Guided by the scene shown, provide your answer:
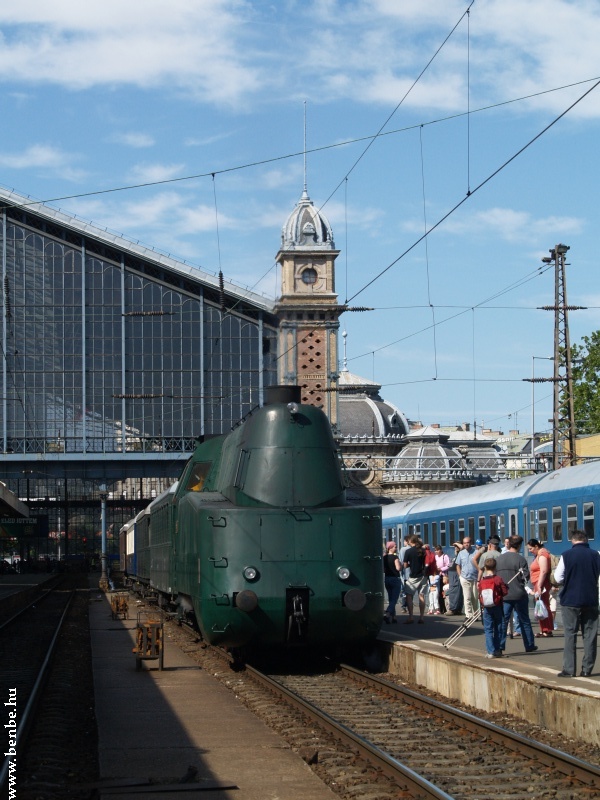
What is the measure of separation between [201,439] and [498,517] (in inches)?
415

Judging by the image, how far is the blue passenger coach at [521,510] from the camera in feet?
85.7

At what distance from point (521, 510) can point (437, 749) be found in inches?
758

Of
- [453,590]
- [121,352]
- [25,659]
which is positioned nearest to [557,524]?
[453,590]

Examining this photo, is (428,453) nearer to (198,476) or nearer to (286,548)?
(198,476)

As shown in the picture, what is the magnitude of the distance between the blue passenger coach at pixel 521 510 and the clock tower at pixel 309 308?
28.0 m

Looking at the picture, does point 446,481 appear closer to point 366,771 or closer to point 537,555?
point 537,555

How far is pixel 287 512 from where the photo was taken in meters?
17.1

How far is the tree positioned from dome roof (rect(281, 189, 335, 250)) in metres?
16.0

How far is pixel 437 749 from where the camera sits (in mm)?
11680

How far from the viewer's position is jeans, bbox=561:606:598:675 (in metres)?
13.9

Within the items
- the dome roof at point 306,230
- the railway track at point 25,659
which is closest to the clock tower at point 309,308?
the dome roof at point 306,230

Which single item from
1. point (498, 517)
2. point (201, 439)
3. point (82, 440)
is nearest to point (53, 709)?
point (201, 439)

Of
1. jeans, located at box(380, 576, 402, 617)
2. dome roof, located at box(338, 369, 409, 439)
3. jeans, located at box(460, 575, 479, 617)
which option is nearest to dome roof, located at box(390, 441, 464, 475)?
dome roof, located at box(338, 369, 409, 439)

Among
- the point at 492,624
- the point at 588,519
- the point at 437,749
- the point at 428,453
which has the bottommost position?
the point at 437,749
